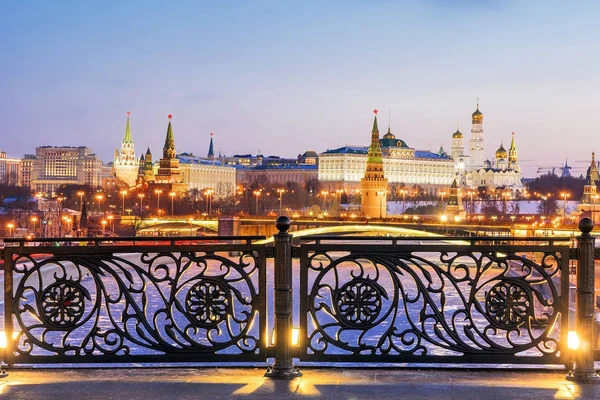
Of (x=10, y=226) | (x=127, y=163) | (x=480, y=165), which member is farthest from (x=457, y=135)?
(x=10, y=226)

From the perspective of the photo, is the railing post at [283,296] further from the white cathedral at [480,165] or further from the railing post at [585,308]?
the white cathedral at [480,165]

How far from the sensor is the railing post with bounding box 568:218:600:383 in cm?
578

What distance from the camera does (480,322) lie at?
26.6 metres

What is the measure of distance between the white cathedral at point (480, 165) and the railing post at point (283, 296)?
546ft

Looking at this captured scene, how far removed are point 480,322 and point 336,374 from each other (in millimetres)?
21396

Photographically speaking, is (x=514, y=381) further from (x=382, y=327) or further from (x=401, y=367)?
(x=382, y=327)

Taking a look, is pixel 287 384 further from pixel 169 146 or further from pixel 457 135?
pixel 457 135

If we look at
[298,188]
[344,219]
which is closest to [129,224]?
[344,219]

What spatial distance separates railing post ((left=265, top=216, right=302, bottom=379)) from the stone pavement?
17 centimetres

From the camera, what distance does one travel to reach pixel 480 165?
180375 millimetres

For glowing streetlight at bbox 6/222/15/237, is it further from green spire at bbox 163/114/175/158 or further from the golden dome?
the golden dome

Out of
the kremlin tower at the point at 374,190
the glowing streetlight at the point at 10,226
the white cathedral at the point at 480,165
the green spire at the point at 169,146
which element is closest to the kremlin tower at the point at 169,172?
the green spire at the point at 169,146

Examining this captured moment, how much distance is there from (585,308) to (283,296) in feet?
6.03

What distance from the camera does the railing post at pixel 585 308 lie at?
19.0 feet
